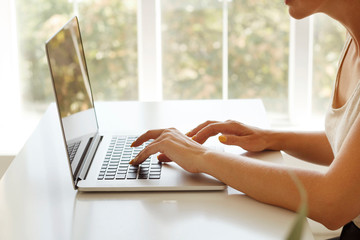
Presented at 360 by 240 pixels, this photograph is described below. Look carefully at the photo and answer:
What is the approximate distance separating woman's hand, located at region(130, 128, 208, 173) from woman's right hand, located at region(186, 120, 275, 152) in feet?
0.50

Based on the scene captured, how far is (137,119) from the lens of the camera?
1.78 metres

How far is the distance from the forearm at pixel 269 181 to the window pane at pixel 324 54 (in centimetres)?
174

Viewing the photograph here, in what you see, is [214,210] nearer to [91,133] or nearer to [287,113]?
[91,133]

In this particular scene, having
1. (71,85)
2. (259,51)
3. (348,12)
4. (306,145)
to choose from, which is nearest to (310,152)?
(306,145)

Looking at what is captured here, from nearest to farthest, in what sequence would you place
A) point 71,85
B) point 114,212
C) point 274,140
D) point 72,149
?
point 114,212
point 72,149
point 71,85
point 274,140

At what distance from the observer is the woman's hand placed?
4.10ft

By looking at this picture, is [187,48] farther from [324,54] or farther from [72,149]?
[72,149]

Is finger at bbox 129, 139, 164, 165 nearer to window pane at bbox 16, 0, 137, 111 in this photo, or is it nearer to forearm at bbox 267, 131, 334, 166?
forearm at bbox 267, 131, 334, 166

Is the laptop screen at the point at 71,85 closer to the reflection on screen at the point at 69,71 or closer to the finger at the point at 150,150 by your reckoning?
the reflection on screen at the point at 69,71

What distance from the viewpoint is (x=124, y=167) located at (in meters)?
1.32

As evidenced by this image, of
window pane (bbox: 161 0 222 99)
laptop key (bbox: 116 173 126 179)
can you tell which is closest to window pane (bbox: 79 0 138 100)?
window pane (bbox: 161 0 222 99)

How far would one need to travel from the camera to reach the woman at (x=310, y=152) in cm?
111

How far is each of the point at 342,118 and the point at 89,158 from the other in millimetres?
584

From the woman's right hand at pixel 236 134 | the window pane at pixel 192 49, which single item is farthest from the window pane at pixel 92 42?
the woman's right hand at pixel 236 134
